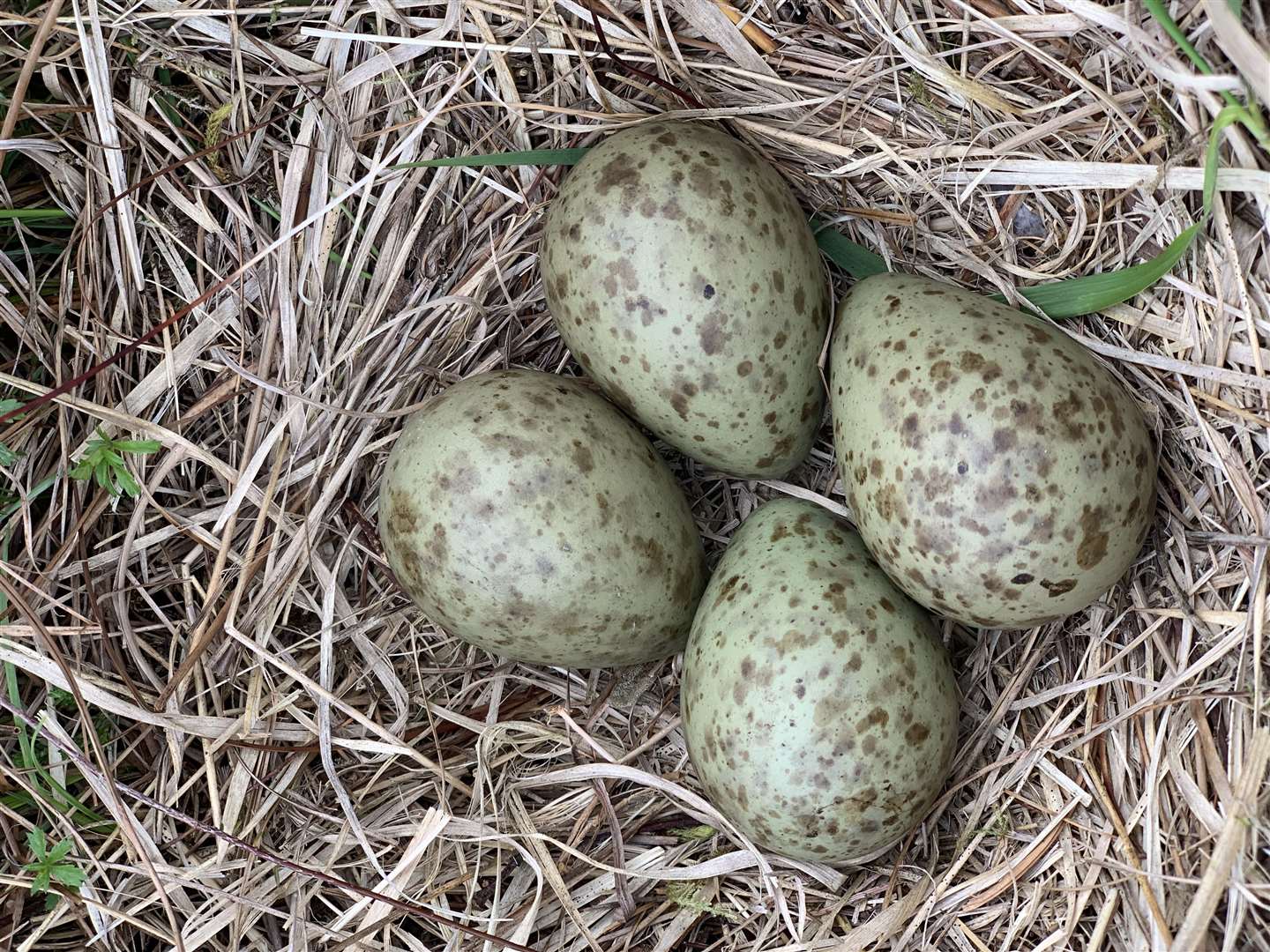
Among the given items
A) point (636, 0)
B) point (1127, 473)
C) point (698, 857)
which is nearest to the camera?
point (1127, 473)

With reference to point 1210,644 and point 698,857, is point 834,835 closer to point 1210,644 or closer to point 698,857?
point 698,857

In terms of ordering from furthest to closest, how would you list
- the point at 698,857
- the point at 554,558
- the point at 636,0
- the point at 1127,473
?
the point at 698,857 < the point at 636,0 < the point at 554,558 < the point at 1127,473

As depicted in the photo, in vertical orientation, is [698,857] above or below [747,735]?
below

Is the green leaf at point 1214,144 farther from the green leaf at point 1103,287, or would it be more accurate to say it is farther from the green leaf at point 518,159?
the green leaf at point 518,159

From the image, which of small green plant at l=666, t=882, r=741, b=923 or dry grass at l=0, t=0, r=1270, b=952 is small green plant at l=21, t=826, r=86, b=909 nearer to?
dry grass at l=0, t=0, r=1270, b=952

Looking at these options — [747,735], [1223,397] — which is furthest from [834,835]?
[1223,397]

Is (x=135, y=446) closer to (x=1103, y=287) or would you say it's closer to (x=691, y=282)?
(x=691, y=282)

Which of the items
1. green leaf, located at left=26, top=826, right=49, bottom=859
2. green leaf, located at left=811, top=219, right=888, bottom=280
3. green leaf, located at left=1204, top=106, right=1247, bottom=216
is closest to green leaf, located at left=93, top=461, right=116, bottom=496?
green leaf, located at left=26, top=826, right=49, bottom=859
